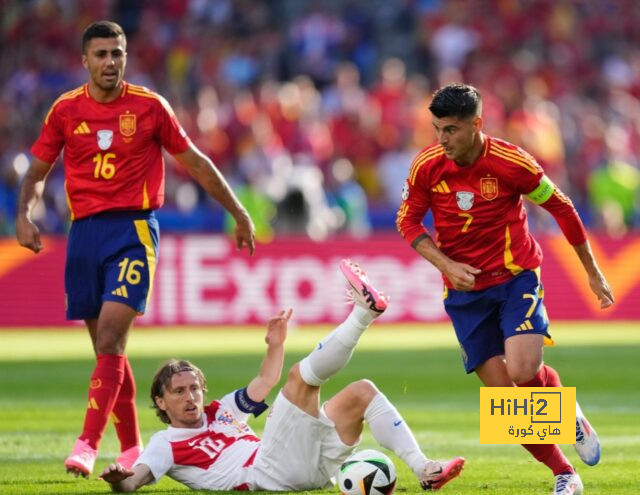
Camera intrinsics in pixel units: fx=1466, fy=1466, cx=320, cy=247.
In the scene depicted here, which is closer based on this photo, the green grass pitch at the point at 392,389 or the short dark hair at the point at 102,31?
the green grass pitch at the point at 392,389

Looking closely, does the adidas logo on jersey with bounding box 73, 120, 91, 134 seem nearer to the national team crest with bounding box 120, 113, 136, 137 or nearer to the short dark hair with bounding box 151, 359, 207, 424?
the national team crest with bounding box 120, 113, 136, 137

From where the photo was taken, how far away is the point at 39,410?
39.7 feet

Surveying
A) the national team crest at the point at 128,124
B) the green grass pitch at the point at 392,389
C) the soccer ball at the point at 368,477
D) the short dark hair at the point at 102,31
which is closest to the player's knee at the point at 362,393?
the soccer ball at the point at 368,477

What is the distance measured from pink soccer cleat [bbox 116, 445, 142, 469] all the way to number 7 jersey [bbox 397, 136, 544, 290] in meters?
2.18

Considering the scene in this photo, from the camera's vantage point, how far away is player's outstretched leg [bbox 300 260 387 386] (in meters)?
7.56

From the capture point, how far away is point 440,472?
24.6 feet

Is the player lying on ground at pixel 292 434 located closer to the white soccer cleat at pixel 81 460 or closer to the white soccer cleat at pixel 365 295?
the white soccer cleat at pixel 365 295

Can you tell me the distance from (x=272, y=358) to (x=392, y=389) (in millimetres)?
5285

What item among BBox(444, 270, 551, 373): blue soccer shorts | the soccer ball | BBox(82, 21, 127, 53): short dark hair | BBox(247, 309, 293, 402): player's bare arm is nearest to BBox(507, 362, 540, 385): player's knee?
BBox(444, 270, 551, 373): blue soccer shorts

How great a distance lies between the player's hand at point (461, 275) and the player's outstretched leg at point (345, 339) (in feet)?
1.28

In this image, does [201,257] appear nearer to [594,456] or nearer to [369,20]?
[369,20]

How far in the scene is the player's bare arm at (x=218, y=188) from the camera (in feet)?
29.6

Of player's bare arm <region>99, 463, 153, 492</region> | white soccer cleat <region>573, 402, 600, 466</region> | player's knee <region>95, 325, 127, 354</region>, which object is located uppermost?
player's knee <region>95, 325, 127, 354</region>

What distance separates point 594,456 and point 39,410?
5.47 meters
